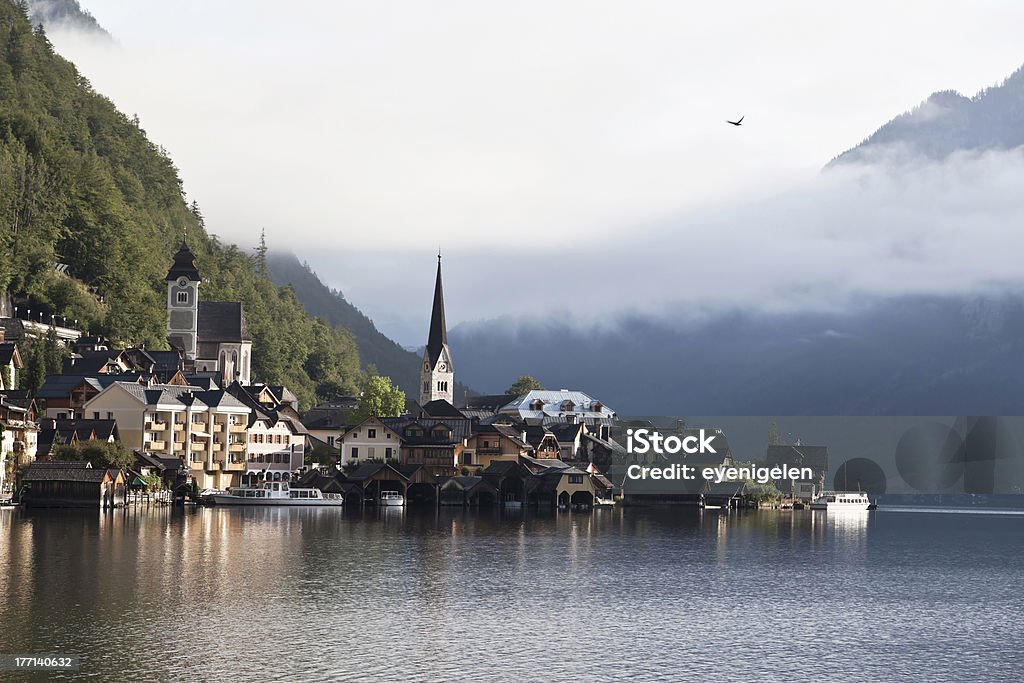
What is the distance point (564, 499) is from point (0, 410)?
66893mm

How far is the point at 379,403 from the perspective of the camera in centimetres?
16425

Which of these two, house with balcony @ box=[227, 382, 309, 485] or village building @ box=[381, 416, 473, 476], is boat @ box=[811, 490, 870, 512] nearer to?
village building @ box=[381, 416, 473, 476]

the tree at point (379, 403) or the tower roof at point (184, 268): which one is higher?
the tower roof at point (184, 268)

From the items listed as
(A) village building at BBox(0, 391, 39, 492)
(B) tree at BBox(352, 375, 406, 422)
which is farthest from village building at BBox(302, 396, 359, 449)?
(A) village building at BBox(0, 391, 39, 492)

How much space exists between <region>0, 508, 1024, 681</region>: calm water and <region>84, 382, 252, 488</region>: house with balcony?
27632 mm

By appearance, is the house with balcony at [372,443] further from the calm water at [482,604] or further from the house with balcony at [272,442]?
the calm water at [482,604]

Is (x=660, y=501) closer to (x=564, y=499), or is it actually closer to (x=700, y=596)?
(x=564, y=499)

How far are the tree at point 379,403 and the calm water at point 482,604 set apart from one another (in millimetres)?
63221

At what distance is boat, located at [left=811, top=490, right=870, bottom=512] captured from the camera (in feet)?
594

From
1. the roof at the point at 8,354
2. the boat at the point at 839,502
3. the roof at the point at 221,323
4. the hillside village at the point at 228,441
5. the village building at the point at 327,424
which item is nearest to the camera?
the hillside village at the point at 228,441

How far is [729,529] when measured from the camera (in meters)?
119

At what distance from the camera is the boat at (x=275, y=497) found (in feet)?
420

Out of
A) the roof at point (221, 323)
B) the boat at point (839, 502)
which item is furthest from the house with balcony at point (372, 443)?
the boat at point (839, 502)

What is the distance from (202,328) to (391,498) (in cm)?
6392
